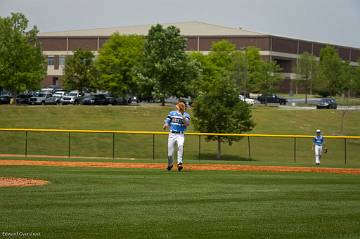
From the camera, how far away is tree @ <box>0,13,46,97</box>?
7006cm

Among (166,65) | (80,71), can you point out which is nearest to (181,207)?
(166,65)

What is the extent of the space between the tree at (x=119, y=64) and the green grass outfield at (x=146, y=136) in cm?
1435

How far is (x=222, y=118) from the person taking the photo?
1763 inches

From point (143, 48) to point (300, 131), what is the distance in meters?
25.4

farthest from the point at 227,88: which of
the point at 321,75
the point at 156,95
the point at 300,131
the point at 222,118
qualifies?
the point at 321,75

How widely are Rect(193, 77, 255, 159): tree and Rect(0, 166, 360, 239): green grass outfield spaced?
27.5 meters

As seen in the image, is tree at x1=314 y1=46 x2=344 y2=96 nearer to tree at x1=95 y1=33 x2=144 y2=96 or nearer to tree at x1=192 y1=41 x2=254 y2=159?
tree at x1=95 y1=33 x2=144 y2=96

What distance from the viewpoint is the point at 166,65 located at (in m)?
72.4

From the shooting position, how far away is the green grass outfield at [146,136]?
42906mm

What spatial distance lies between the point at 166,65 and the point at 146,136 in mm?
23419

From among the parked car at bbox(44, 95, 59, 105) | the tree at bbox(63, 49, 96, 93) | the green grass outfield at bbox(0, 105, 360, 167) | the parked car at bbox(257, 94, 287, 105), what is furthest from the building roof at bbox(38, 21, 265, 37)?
the green grass outfield at bbox(0, 105, 360, 167)

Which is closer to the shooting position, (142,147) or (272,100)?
(142,147)

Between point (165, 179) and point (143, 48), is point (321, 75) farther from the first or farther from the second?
point (165, 179)

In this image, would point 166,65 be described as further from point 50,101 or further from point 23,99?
point 23,99
